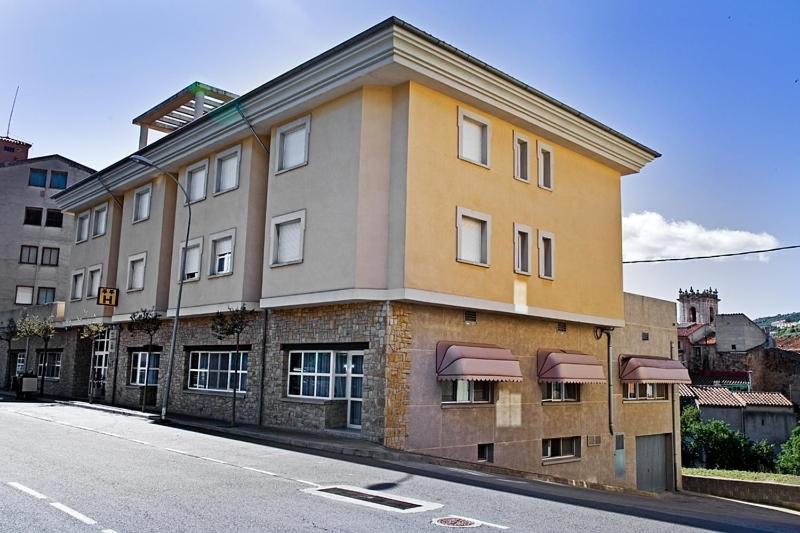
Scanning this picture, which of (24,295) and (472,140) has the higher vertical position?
(472,140)

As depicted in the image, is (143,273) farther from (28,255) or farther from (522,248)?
(28,255)

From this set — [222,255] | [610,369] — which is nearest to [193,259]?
[222,255]

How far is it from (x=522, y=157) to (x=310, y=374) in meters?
9.63

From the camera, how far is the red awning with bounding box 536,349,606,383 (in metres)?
21.1

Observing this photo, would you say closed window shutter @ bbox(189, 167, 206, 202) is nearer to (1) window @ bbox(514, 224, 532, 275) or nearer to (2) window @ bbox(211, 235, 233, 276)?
(2) window @ bbox(211, 235, 233, 276)

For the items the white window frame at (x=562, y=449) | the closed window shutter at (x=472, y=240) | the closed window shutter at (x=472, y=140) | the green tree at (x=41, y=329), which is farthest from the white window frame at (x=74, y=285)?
the white window frame at (x=562, y=449)

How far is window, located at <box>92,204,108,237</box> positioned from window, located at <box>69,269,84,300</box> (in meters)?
2.25

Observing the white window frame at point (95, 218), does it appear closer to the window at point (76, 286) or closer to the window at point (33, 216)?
the window at point (76, 286)

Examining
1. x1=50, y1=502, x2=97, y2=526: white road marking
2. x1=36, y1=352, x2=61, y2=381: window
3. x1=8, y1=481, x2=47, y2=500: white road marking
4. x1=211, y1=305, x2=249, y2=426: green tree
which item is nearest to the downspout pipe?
x1=211, y1=305, x2=249, y2=426: green tree

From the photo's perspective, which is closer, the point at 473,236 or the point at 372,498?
the point at 372,498

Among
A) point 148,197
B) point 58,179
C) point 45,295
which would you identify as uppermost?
point 58,179

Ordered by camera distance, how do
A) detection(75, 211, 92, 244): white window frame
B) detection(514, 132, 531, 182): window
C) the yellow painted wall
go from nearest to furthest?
the yellow painted wall → detection(514, 132, 531, 182): window → detection(75, 211, 92, 244): white window frame

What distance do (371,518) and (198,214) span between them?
61.2ft

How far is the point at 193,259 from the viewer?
24.8 metres
